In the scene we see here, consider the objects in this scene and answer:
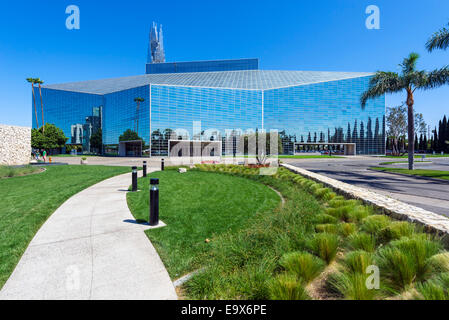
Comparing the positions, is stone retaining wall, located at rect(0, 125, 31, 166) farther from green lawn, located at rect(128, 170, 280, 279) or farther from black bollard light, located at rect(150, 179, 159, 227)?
black bollard light, located at rect(150, 179, 159, 227)

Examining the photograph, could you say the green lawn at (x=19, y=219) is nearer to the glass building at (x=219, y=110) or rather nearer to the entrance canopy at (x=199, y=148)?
the glass building at (x=219, y=110)

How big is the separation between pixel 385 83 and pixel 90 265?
24.2 meters

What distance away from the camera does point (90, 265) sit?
9.98 ft

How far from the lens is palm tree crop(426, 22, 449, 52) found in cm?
1455

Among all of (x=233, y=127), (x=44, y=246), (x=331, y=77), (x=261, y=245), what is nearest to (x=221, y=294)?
(x=261, y=245)

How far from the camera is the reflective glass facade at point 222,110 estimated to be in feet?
193

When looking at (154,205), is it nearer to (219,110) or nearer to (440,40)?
(440,40)

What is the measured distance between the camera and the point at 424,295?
6.31 ft

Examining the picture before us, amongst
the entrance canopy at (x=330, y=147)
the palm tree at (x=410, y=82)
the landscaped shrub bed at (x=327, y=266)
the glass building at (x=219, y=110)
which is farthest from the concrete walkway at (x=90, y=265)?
the entrance canopy at (x=330, y=147)

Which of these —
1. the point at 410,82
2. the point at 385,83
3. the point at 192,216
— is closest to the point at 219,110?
the point at 385,83

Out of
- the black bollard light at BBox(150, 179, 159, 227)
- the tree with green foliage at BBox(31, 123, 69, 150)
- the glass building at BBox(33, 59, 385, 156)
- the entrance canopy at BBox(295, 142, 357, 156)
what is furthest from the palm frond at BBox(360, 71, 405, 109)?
the tree with green foliage at BBox(31, 123, 69, 150)

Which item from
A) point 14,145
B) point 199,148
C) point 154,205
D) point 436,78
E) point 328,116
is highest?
point 328,116

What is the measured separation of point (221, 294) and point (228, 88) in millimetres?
68950

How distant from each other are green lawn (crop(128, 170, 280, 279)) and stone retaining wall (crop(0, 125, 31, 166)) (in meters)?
25.4
